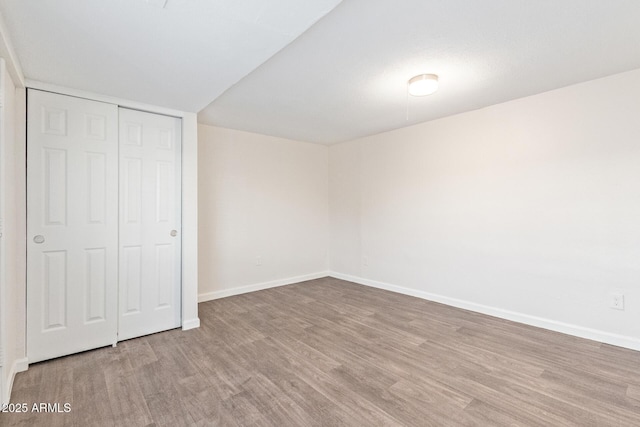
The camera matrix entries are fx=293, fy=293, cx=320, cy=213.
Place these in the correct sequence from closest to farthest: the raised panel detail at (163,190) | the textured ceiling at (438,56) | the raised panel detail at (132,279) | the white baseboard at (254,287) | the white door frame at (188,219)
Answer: the textured ceiling at (438,56), the raised panel detail at (132,279), the raised panel detail at (163,190), the white door frame at (188,219), the white baseboard at (254,287)

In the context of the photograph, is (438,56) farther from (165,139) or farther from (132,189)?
(132,189)

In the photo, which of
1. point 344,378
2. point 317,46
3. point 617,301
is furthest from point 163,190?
point 617,301

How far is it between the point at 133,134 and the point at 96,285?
4.50 ft

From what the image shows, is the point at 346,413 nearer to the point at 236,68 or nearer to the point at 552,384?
the point at 552,384

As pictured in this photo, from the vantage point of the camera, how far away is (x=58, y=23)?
155cm

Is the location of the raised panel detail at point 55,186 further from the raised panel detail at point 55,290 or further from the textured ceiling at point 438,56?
the textured ceiling at point 438,56

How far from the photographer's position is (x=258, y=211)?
4.40m

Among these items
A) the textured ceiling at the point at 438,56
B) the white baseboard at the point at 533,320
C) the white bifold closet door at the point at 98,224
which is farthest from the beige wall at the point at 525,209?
the white bifold closet door at the point at 98,224

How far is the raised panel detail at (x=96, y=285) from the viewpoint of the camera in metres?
2.46

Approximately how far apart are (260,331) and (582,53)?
11.5 ft

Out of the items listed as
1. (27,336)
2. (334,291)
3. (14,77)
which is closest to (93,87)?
(14,77)

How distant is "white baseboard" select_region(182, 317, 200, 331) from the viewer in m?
2.92

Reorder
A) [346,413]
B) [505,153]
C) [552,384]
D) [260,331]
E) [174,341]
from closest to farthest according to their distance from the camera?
1. [346,413]
2. [552,384]
3. [174,341]
4. [260,331]
5. [505,153]

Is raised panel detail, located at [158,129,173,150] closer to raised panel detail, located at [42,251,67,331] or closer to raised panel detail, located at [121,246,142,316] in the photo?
raised panel detail, located at [121,246,142,316]
